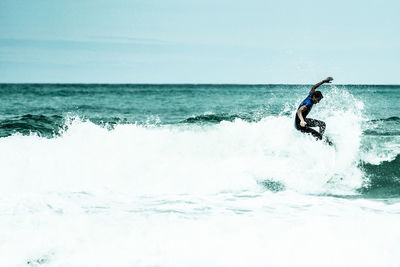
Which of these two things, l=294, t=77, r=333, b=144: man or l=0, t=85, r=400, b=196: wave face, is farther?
l=0, t=85, r=400, b=196: wave face

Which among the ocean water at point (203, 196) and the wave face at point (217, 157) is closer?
→ the ocean water at point (203, 196)

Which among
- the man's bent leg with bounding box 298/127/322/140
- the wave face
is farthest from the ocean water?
the man's bent leg with bounding box 298/127/322/140

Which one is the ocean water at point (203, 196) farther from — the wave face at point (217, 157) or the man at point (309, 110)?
the man at point (309, 110)

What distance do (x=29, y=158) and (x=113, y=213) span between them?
4696mm

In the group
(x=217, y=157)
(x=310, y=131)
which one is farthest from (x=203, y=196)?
(x=217, y=157)

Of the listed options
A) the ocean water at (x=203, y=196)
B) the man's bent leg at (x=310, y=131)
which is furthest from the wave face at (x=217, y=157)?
the man's bent leg at (x=310, y=131)

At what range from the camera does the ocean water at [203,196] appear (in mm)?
5766

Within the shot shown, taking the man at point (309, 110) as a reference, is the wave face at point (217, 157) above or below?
below

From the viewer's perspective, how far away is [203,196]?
8539 millimetres

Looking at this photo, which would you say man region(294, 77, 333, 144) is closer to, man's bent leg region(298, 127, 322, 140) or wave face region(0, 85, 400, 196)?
man's bent leg region(298, 127, 322, 140)

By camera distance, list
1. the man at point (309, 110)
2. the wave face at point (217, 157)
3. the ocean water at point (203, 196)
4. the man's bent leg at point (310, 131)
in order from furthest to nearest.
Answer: the wave face at point (217, 157) → the man's bent leg at point (310, 131) → the man at point (309, 110) → the ocean water at point (203, 196)

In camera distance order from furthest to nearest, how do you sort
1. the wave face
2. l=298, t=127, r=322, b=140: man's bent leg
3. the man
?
the wave face
l=298, t=127, r=322, b=140: man's bent leg
the man

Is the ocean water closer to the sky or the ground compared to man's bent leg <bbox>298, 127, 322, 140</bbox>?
closer to the ground

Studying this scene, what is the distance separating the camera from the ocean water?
18.9 feet
